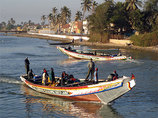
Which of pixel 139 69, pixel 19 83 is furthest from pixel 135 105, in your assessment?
pixel 139 69

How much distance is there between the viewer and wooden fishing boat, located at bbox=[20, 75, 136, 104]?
18578mm

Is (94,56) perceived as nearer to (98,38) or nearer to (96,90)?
(96,90)

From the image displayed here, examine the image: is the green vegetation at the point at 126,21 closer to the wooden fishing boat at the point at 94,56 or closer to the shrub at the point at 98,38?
the shrub at the point at 98,38

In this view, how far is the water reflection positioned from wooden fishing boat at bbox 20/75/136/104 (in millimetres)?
474

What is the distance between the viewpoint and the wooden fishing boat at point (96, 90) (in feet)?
61.0

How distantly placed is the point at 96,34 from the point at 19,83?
63698mm

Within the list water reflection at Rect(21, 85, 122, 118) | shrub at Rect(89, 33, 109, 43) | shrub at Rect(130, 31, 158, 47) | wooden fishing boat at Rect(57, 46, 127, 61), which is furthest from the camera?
shrub at Rect(89, 33, 109, 43)

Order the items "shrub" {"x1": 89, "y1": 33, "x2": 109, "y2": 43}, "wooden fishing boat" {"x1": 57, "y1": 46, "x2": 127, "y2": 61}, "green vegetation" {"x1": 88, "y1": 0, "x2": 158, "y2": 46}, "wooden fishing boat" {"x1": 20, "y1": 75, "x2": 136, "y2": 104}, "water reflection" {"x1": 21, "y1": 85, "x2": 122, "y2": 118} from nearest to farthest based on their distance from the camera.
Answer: "wooden fishing boat" {"x1": 20, "y1": 75, "x2": 136, "y2": 104} < "water reflection" {"x1": 21, "y1": 85, "x2": 122, "y2": 118} < "wooden fishing boat" {"x1": 57, "y1": 46, "x2": 127, "y2": 61} < "green vegetation" {"x1": 88, "y1": 0, "x2": 158, "y2": 46} < "shrub" {"x1": 89, "y1": 33, "x2": 109, "y2": 43}

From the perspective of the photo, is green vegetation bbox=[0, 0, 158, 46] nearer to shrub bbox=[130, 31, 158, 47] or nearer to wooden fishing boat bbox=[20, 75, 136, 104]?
shrub bbox=[130, 31, 158, 47]

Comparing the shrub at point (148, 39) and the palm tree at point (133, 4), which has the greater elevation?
the palm tree at point (133, 4)

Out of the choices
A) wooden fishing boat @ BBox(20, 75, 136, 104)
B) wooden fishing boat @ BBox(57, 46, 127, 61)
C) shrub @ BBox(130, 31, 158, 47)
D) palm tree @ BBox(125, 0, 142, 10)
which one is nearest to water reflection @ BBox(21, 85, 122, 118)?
wooden fishing boat @ BBox(20, 75, 136, 104)

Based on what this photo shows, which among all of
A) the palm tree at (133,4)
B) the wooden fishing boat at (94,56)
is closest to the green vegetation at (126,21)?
the palm tree at (133,4)

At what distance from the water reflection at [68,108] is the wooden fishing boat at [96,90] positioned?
474mm

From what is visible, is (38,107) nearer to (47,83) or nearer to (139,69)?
(47,83)
